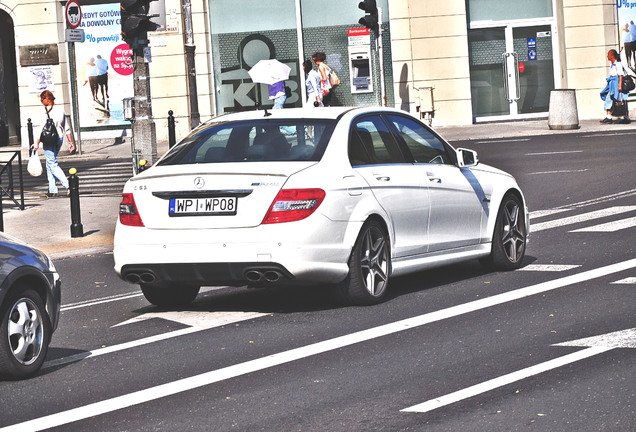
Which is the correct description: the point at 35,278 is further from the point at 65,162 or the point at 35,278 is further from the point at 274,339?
the point at 65,162

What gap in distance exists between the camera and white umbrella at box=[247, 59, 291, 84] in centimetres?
2812

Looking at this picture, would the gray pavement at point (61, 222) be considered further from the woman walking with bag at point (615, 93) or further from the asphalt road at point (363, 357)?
the asphalt road at point (363, 357)

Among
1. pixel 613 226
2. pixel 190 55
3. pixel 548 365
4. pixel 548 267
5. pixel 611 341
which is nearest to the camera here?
pixel 548 365

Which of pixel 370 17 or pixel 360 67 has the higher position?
pixel 370 17

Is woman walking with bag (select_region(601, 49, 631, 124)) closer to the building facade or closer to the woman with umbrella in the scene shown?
the building facade

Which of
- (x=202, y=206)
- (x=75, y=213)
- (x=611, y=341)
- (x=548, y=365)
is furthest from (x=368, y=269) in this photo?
(x=75, y=213)

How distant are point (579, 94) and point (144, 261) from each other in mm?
25634

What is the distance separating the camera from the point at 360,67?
32000 millimetres

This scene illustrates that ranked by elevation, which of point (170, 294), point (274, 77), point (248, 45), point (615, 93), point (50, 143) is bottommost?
point (170, 294)

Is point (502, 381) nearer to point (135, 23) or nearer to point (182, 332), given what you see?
point (182, 332)

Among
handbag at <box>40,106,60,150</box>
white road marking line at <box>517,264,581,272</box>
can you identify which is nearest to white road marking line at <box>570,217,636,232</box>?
white road marking line at <box>517,264,581,272</box>

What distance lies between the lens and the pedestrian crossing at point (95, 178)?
21.3 metres

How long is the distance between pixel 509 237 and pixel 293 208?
115 inches

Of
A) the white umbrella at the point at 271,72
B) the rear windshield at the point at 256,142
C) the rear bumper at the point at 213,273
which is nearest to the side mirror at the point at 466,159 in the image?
the rear windshield at the point at 256,142
